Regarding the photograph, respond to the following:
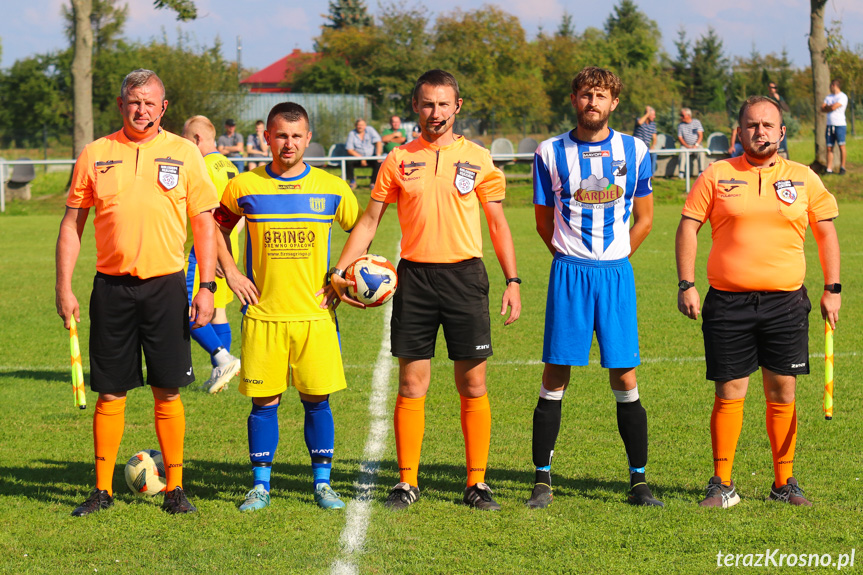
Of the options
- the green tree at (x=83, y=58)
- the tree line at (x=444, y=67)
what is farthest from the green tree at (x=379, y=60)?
the green tree at (x=83, y=58)

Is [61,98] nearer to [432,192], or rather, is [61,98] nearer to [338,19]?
[338,19]

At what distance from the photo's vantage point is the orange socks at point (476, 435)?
4.78 meters

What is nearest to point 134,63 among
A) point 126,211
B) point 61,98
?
point 61,98

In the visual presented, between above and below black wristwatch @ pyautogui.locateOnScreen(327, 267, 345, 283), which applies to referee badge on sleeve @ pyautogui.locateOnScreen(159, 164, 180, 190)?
above

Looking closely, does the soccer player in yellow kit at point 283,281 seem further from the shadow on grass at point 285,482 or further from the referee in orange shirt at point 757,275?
the referee in orange shirt at point 757,275

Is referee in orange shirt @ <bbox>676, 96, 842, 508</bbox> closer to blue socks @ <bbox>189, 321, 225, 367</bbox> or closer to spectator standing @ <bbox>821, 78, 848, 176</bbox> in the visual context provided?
blue socks @ <bbox>189, 321, 225, 367</bbox>

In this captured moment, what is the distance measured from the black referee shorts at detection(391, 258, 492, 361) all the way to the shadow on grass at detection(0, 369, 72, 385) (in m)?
4.12

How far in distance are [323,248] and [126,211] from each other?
96 centimetres

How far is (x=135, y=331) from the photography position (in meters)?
4.70

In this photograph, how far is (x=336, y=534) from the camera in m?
4.34

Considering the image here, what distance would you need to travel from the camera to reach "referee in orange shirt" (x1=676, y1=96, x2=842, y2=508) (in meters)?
4.59

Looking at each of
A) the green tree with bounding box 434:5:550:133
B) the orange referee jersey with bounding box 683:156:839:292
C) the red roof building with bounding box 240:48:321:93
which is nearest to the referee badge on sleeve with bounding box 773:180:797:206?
the orange referee jersey with bounding box 683:156:839:292

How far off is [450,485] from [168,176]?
84.9 inches

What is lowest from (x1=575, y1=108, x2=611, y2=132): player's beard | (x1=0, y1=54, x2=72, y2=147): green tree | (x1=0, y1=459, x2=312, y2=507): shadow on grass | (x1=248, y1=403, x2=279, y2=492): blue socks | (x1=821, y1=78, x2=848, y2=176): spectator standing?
(x1=0, y1=459, x2=312, y2=507): shadow on grass
